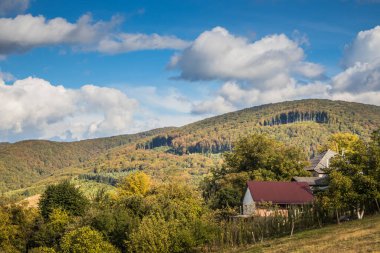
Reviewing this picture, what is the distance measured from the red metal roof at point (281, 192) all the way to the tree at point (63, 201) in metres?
29.2

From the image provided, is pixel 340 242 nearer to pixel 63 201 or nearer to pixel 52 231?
pixel 52 231

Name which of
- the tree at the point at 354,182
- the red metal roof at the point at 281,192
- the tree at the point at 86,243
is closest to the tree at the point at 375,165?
the tree at the point at 354,182

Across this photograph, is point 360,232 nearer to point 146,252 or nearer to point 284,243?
point 284,243

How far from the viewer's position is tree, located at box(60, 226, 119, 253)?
56.6 meters

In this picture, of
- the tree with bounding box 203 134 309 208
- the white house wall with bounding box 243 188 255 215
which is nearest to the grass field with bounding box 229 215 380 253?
the white house wall with bounding box 243 188 255 215

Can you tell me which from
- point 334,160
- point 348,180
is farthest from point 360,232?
point 334,160

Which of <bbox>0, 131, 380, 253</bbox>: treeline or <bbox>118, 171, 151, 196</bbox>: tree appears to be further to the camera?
<bbox>118, 171, 151, 196</bbox>: tree

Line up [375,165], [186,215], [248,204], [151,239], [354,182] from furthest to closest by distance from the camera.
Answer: [248,204], [186,215], [151,239], [375,165], [354,182]

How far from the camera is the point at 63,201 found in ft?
260

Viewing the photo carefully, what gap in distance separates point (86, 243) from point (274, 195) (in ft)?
94.1

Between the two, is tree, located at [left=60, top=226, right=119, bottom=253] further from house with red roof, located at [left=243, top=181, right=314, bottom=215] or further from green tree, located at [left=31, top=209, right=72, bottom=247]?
house with red roof, located at [left=243, top=181, right=314, bottom=215]

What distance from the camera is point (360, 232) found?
132 ft

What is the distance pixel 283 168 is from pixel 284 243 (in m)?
42.1

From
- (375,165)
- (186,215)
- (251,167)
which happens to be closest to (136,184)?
(251,167)
